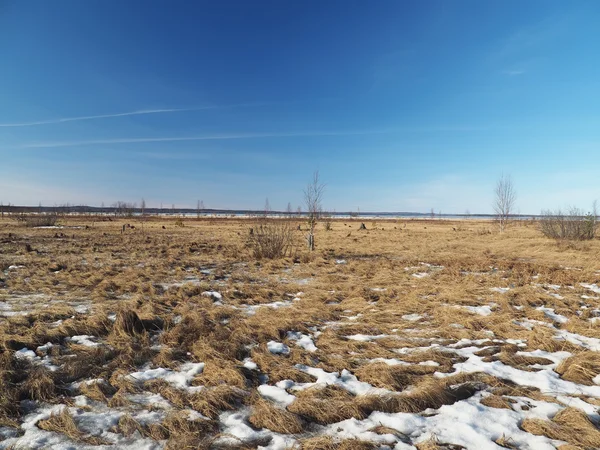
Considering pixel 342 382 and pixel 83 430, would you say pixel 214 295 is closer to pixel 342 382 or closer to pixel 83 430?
pixel 342 382

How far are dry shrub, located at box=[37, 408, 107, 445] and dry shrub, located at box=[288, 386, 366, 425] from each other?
5.38ft

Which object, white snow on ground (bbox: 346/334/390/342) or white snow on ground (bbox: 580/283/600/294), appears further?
white snow on ground (bbox: 580/283/600/294)

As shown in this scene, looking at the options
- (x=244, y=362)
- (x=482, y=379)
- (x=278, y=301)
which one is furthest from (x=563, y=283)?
(x=244, y=362)

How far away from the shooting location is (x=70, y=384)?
341 centimetres

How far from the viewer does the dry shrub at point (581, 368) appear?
3.53 m

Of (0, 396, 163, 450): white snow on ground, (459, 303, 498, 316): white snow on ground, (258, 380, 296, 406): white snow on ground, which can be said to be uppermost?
(459, 303, 498, 316): white snow on ground

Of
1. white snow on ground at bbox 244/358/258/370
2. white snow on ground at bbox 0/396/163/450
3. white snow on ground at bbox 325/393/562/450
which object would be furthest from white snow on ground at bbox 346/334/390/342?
white snow on ground at bbox 0/396/163/450

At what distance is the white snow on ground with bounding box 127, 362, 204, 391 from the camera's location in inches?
137

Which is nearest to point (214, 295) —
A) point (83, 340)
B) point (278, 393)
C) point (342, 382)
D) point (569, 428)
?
point (83, 340)

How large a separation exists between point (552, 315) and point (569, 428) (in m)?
4.16

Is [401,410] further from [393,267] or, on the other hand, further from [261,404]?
[393,267]

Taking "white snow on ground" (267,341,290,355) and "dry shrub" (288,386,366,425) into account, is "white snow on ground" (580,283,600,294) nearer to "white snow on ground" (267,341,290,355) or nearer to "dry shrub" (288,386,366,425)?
"white snow on ground" (267,341,290,355)

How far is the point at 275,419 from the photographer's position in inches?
111

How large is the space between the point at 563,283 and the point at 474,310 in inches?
163
